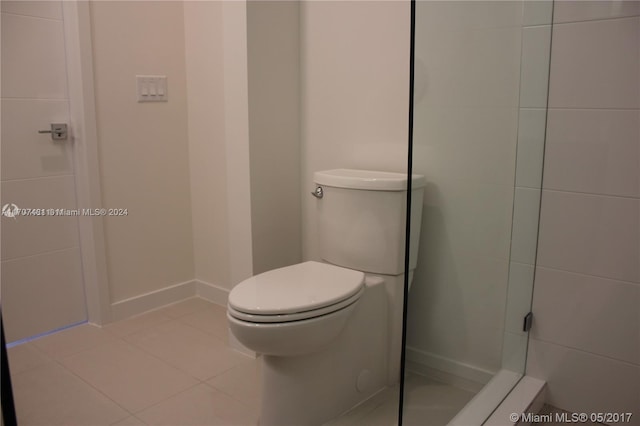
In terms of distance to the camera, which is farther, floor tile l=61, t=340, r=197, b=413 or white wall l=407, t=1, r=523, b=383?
floor tile l=61, t=340, r=197, b=413

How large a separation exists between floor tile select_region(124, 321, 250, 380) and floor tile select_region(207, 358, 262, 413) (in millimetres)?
41

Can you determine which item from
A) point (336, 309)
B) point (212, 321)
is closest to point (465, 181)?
point (336, 309)

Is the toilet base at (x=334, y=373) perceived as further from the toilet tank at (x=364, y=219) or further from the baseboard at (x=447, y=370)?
the baseboard at (x=447, y=370)

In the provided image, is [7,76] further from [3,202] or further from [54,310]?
[54,310]

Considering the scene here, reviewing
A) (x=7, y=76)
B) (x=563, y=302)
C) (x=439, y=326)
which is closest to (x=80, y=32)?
(x=7, y=76)

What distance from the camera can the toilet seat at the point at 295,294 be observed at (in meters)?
1.60

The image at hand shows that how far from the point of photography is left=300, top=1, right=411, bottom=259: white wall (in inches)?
80.9

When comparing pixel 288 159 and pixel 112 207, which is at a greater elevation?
pixel 288 159

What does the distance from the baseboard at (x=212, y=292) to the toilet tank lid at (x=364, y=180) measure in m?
1.06

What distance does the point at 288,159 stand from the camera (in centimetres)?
235

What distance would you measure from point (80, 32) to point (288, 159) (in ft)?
3.40

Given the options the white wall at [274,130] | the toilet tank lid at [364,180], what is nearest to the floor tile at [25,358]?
the white wall at [274,130]

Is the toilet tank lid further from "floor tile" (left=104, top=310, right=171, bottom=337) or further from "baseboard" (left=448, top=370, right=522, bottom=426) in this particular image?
"floor tile" (left=104, top=310, right=171, bottom=337)
